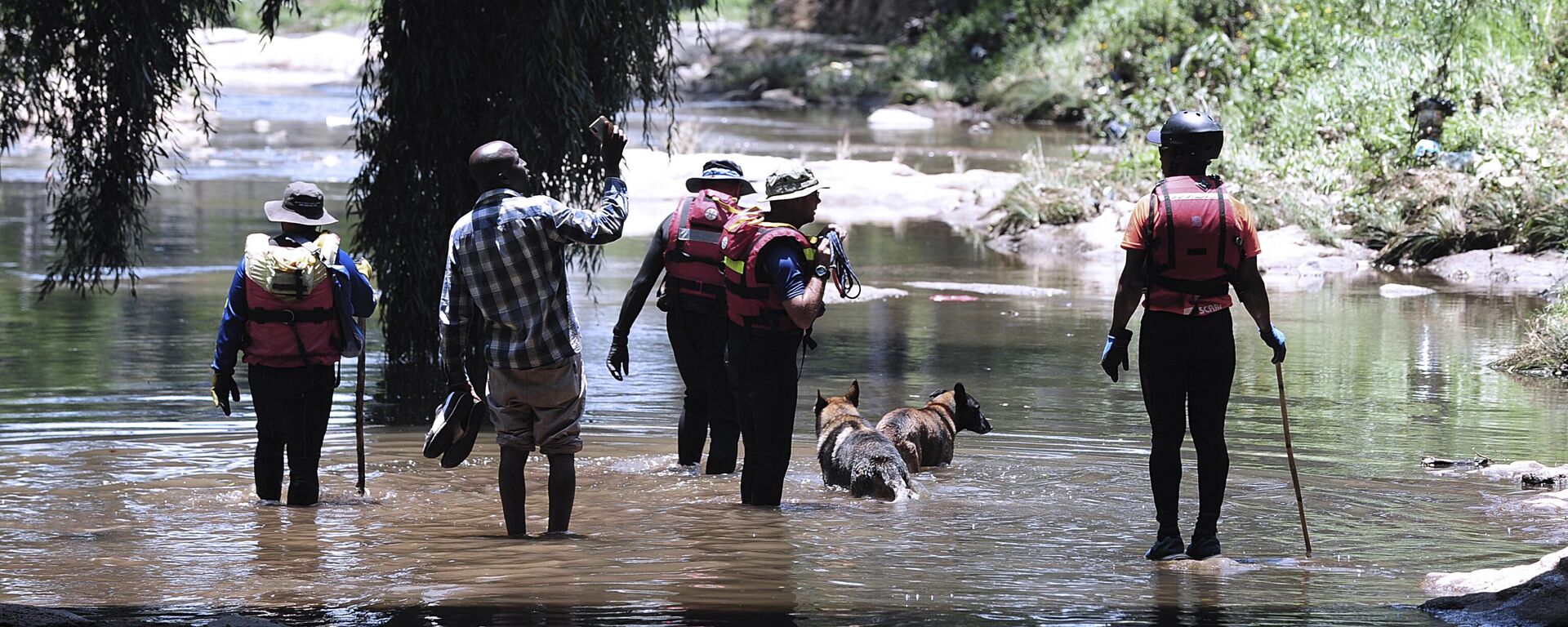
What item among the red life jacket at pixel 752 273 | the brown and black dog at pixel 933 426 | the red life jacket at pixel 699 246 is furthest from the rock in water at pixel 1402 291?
the red life jacket at pixel 752 273

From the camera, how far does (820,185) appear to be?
7.92 meters

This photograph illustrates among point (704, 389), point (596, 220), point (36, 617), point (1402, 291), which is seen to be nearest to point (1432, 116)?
point (1402, 291)

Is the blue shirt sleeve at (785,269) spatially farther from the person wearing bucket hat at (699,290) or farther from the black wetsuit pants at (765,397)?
the person wearing bucket hat at (699,290)

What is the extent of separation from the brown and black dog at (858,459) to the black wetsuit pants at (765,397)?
1.75 feet

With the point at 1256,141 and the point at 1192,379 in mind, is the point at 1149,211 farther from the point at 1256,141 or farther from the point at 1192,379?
the point at 1256,141

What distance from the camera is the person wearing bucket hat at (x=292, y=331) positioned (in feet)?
25.4

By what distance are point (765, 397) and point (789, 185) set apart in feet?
2.99

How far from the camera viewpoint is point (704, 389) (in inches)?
349

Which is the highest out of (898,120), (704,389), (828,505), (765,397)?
(898,120)

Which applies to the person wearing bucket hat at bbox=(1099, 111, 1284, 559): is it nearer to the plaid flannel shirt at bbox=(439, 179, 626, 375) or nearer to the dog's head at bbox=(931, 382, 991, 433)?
the plaid flannel shirt at bbox=(439, 179, 626, 375)

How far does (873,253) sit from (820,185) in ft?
39.9

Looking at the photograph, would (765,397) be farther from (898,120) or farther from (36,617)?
(898,120)

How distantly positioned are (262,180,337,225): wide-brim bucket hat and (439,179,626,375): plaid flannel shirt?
1.14m

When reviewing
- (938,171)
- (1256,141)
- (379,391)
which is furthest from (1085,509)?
(938,171)
